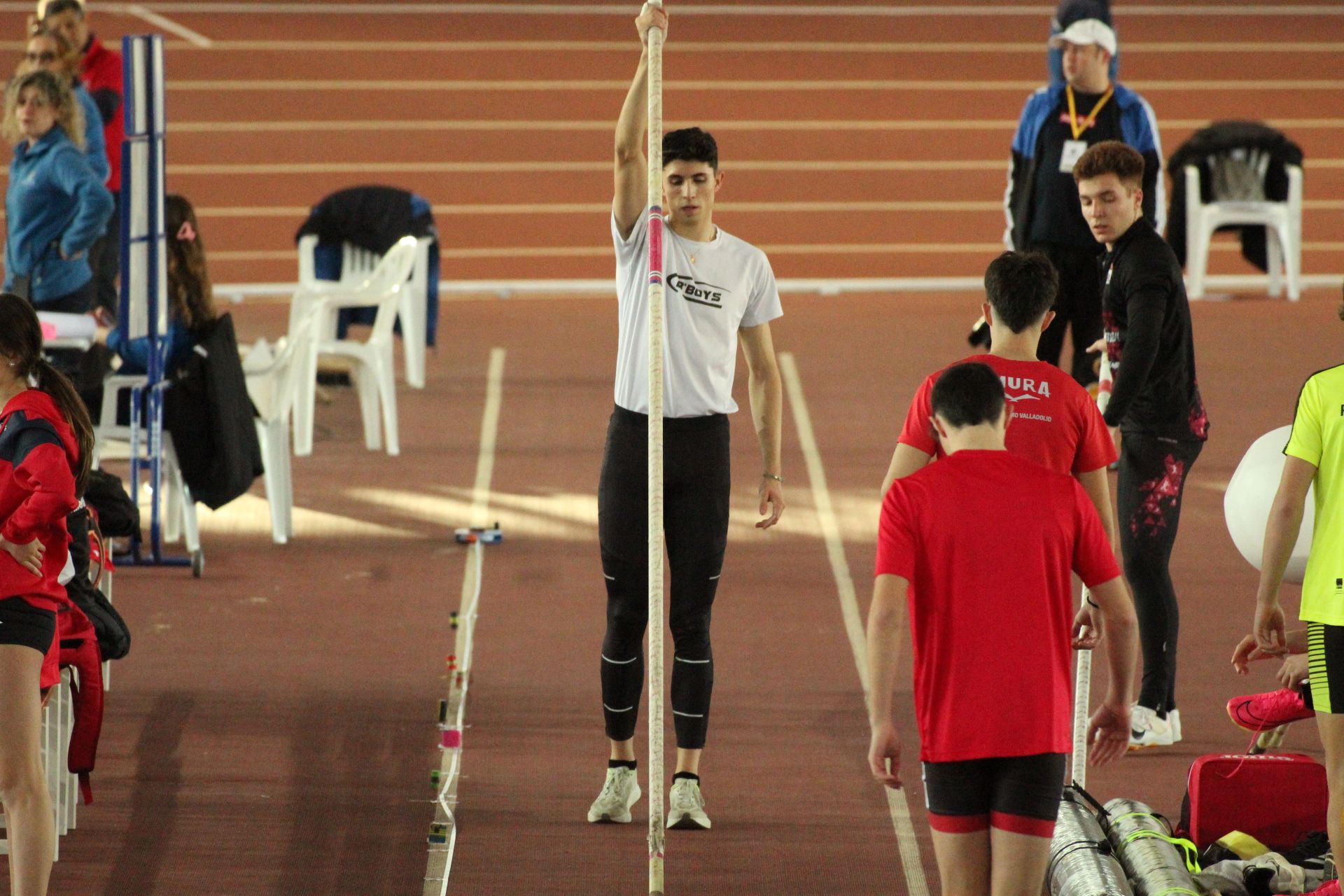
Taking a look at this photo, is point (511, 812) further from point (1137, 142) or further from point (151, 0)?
point (151, 0)

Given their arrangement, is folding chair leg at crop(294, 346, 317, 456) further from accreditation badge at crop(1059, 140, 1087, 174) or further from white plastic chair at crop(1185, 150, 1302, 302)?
white plastic chair at crop(1185, 150, 1302, 302)

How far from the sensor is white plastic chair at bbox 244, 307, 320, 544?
299 inches

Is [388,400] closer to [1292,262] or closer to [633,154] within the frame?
[633,154]

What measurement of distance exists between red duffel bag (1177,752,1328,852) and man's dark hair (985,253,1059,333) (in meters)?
1.39

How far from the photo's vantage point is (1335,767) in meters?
3.68

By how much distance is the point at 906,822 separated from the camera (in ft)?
15.8

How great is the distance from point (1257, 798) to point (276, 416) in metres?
4.64

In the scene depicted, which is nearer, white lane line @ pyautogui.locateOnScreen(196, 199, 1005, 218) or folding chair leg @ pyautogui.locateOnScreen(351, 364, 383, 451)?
folding chair leg @ pyautogui.locateOnScreen(351, 364, 383, 451)

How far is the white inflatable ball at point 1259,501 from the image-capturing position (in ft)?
15.3

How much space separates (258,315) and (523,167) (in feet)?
11.7

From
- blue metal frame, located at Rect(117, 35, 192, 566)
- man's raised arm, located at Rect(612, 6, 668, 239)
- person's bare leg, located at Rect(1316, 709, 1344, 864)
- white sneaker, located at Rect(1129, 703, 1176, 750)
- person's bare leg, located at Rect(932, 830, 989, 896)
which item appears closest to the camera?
person's bare leg, located at Rect(932, 830, 989, 896)

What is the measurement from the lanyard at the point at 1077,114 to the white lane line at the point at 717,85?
9.71 metres

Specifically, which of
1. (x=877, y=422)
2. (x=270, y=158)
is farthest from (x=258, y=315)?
(x=877, y=422)

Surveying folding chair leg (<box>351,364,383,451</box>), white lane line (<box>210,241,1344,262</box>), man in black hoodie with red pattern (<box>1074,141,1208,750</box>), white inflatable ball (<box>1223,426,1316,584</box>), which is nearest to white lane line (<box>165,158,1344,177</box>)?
white lane line (<box>210,241,1344,262</box>)
